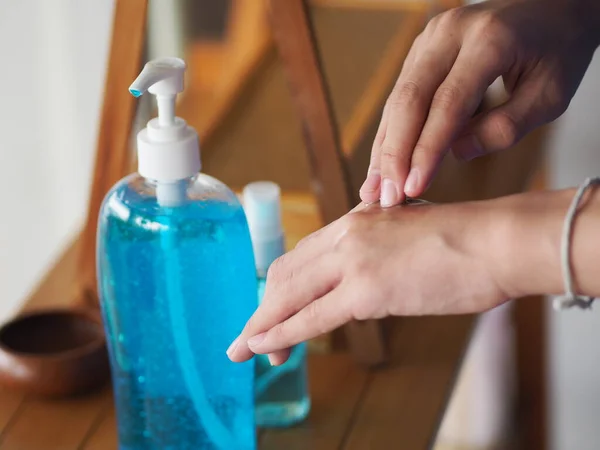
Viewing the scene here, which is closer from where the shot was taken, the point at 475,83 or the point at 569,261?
the point at 569,261

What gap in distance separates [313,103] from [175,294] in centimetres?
18

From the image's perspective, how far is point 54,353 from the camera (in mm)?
729

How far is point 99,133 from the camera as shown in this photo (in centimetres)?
73

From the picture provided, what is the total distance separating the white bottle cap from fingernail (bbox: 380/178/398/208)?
162mm

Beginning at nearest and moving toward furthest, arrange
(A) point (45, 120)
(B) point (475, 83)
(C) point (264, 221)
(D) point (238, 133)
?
(B) point (475, 83) → (C) point (264, 221) → (D) point (238, 133) → (A) point (45, 120)

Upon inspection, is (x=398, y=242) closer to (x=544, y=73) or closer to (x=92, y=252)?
(x=544, y=73)

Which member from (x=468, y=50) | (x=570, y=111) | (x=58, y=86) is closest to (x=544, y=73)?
(x=468, y=50)

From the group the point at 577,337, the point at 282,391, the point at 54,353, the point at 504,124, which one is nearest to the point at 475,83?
the point at 504,124

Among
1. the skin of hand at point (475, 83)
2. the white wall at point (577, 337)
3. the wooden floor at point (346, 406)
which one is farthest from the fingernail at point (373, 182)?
the white wall at point (577, 337)

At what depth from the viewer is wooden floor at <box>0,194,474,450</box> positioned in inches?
26.8

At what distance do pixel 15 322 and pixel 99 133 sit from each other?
16cm

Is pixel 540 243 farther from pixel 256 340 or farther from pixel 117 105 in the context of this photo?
pixel 117 105

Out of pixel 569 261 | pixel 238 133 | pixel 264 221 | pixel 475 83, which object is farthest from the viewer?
pixel 238 133

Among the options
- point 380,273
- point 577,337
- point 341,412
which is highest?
point 380,273
